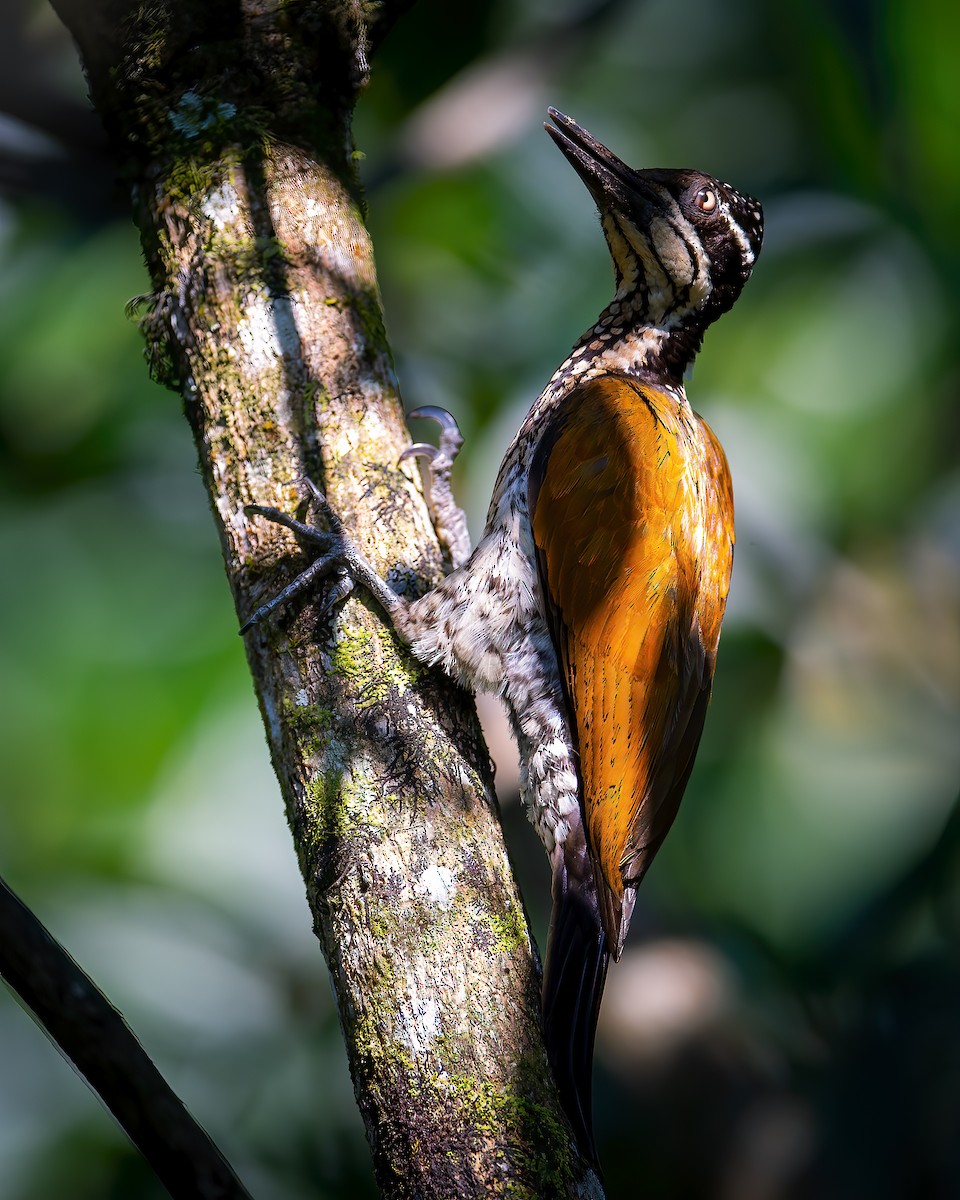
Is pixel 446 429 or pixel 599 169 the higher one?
pixel 599 169

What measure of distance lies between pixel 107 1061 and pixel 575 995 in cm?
101

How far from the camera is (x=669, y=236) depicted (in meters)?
2.93

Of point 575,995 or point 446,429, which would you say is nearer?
point 575,995

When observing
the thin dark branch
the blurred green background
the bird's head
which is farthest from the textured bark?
the blurred green background

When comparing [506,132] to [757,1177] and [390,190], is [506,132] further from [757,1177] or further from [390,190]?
[757,1177]

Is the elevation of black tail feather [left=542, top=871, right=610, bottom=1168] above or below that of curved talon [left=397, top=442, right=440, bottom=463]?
below

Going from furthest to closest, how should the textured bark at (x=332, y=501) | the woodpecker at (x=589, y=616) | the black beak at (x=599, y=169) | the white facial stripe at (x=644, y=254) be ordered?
1. the white facial stripe at (x=644, y=254)
2. the black beak at (x=599, y=169)
3. the woodpecker at (x=589, y=616)
4. the textured bark at (x=332, y=501)

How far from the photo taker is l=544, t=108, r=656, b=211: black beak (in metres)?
2.82

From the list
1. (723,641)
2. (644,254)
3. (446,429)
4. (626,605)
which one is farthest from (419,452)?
(723,641)

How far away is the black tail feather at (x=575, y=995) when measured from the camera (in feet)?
5.67

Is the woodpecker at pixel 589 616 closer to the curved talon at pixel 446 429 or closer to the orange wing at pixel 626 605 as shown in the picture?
the orange wing at pixel 626 605

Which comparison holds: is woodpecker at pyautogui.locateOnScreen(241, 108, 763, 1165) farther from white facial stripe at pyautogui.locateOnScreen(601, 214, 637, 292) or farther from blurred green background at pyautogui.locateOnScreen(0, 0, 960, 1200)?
blurred green background at pyautogui.locateOnScreen(0, 0, 960, 1200)

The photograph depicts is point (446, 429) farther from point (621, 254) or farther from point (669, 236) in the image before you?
point (669, 236)

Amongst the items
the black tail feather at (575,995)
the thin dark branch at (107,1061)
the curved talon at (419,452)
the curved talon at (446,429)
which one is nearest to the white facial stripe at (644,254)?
the curved talon at (446,429)
